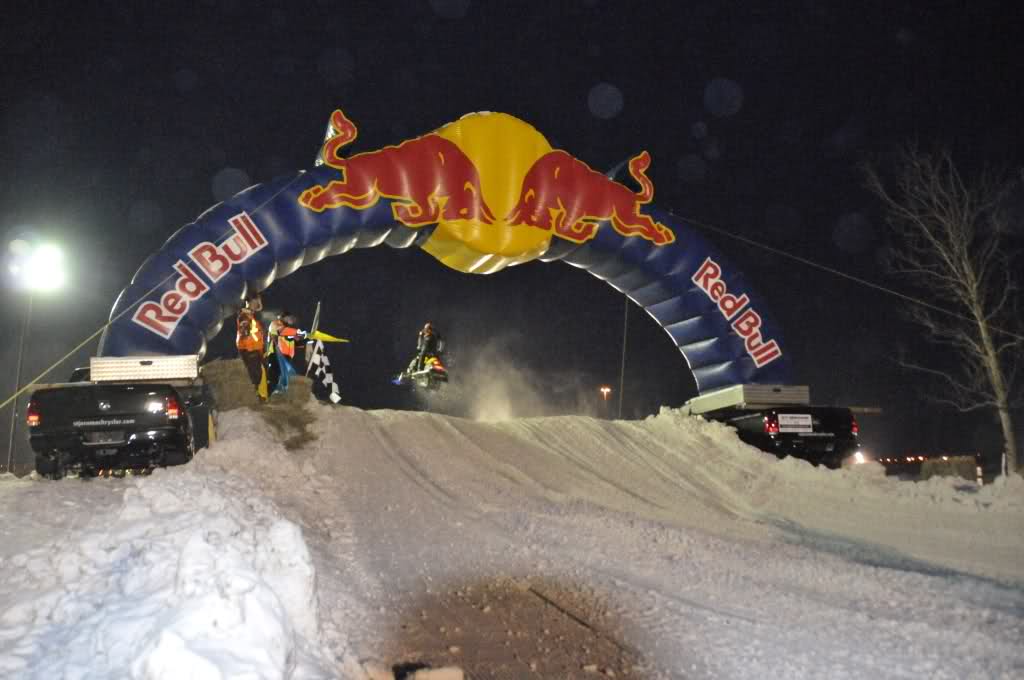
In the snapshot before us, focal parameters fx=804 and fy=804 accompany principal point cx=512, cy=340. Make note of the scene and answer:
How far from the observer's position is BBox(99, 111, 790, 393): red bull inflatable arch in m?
13.9

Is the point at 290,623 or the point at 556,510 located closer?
the point at 290,623

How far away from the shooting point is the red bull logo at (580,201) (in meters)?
16.0

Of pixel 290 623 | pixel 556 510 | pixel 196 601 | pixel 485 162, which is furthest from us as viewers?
pixel 485 162

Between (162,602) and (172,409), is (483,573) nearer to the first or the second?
(162,602)

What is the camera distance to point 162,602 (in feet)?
13.1

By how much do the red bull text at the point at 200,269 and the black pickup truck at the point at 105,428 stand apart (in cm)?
330

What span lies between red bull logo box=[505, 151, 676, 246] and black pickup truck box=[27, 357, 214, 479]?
7.82 metres

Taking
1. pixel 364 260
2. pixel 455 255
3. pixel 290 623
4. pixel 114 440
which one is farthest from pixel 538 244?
pixel 364 260

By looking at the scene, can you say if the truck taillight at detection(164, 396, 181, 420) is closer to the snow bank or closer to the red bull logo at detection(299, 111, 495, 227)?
the snow bank

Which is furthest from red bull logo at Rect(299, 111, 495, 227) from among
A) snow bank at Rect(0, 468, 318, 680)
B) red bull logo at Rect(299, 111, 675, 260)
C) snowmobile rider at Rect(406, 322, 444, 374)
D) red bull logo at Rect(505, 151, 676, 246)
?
snow bank at Rect(0, 468, 318, 680)

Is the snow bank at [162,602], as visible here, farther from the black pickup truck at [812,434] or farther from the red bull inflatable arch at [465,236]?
the black pickup truck at [812,434]

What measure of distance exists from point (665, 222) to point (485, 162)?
13.7 ft

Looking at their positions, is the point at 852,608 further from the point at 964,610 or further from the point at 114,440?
the point at 114,440

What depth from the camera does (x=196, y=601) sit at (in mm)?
3807
